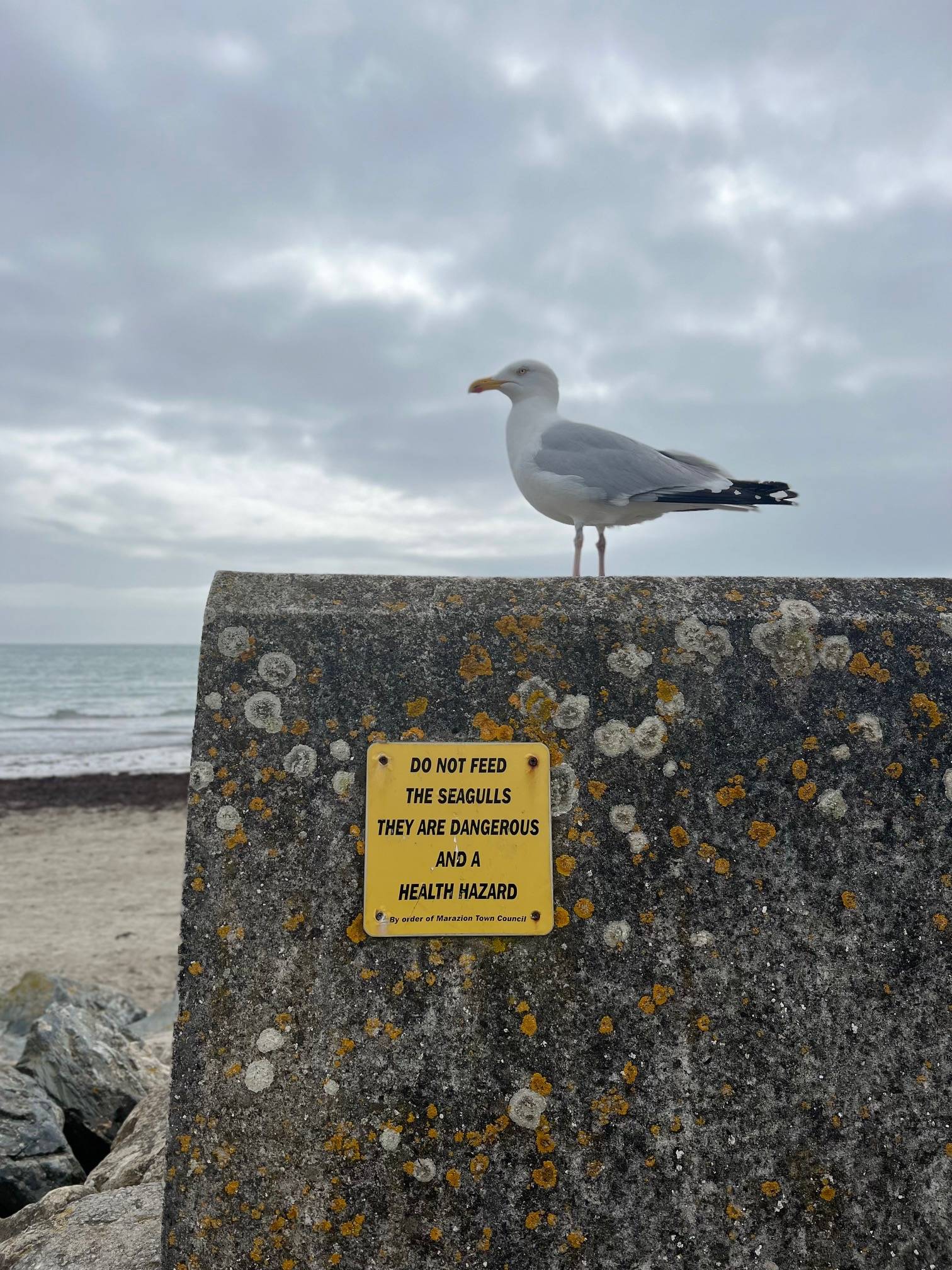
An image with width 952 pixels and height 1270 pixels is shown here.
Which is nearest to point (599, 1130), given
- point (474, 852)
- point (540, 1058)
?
point (540, 1058)

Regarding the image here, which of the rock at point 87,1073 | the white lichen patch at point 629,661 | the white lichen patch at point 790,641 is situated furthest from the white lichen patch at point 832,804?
the rock at point 87,1073

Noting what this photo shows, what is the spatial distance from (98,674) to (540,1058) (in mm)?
64320

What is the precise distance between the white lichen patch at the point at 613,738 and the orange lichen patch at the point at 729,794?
245 millimetres

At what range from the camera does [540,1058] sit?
1943mm

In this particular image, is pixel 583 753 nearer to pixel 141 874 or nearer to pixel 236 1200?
pixel 236 1200

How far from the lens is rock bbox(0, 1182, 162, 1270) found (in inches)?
89.8

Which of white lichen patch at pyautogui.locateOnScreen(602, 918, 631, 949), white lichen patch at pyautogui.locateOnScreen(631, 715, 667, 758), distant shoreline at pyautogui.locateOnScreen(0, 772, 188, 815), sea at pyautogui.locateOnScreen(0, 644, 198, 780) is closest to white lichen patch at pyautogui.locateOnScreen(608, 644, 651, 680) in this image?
white lichen patch at pyautogui.locateOnScreen(631, 715, 667, 758)

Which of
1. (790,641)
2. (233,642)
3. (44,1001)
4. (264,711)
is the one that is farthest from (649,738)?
(44,1001)

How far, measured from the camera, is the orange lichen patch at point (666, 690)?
213cm

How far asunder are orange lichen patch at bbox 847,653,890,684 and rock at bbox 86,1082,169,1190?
7.86ft

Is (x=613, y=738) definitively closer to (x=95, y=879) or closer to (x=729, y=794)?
(x=729, y=794)

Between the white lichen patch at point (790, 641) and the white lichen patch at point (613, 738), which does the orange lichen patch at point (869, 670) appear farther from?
the white lichen patch at point (613, 738)

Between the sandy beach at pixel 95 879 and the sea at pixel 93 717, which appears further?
the sea at pixel 93 717

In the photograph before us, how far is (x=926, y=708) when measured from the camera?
2176mm
